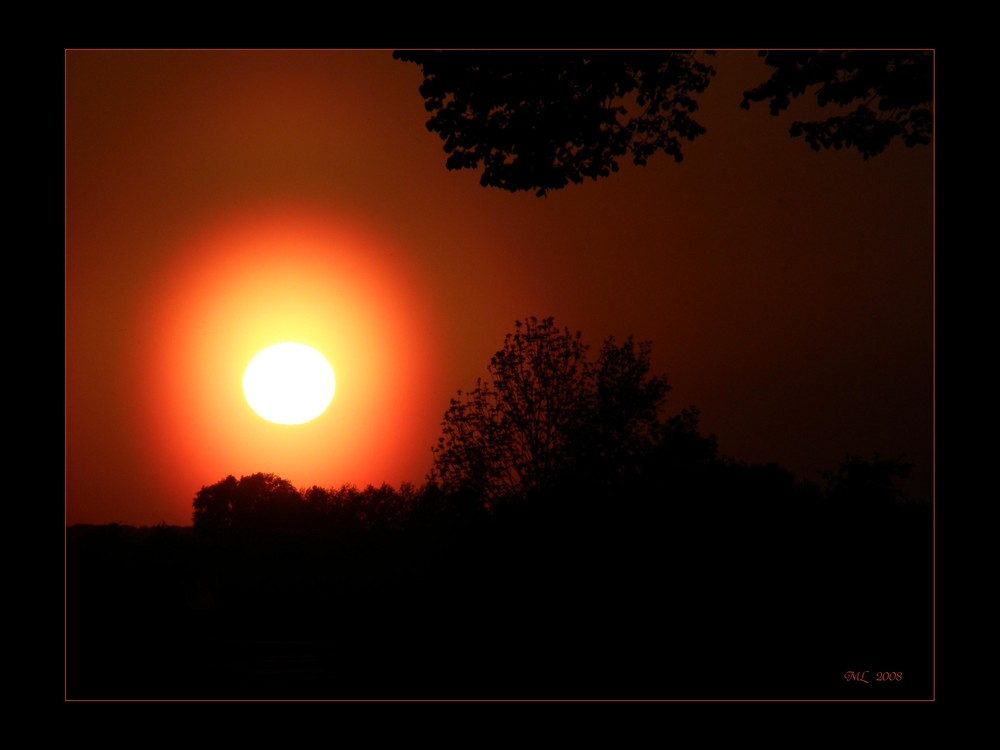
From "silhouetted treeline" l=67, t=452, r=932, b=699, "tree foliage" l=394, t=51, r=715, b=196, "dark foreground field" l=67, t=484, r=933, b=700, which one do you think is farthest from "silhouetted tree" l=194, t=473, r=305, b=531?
"tree foliage" l=394, t=51, r=715, b=196

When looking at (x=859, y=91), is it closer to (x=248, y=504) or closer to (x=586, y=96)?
(x=586, y=96)

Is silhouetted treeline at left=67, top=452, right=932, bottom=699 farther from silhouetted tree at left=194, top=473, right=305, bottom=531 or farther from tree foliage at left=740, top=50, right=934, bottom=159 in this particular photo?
tree foliage at left=740, top=50, right=934, bottom=159

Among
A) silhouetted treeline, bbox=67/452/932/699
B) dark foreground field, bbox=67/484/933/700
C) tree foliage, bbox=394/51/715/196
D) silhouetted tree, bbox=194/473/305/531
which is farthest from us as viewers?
silhouetted tree, bbox=194/473/305/531

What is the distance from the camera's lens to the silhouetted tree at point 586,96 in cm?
510

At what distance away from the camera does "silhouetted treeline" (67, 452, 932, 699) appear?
287 inches

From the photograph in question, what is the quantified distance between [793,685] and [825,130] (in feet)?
12.6

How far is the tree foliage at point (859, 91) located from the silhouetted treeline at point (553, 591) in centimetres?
361

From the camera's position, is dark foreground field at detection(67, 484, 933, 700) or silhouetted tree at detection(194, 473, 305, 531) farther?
silhouetted tree at detection(194, 473, 305, 531)

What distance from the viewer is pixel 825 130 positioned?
5723 millimetres

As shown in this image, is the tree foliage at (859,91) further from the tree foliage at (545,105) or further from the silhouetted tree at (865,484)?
the silhouetted tree at (865,484)

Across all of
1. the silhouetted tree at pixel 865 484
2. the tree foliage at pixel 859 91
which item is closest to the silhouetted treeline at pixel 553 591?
the silhouetted tree at pixel 865 484

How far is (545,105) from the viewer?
17.4 feet
